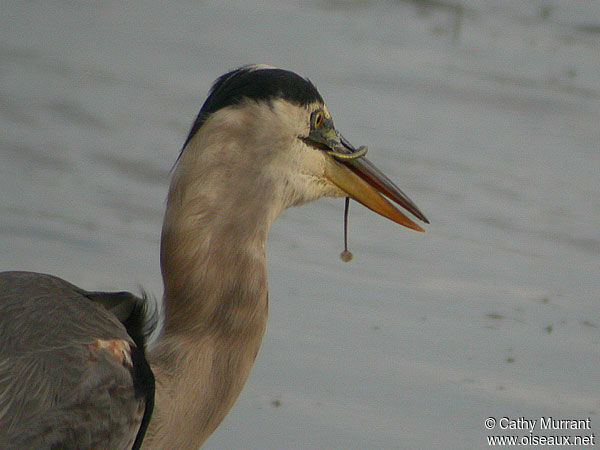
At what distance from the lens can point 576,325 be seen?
13.6 ft

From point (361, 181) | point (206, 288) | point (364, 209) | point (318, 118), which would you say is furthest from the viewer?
point (364, 209)

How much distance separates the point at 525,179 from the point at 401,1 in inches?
127

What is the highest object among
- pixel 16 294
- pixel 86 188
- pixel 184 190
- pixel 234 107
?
pixel 234 107

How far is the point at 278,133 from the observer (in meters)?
2.52

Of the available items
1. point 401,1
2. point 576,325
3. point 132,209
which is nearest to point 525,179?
point 576,325

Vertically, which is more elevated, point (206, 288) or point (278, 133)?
point (278, 133)

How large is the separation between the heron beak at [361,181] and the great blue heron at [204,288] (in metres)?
0.13

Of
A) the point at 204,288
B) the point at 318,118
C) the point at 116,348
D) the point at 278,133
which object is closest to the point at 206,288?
the point at 204,288

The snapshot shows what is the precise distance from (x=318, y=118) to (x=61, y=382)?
901 millimetres

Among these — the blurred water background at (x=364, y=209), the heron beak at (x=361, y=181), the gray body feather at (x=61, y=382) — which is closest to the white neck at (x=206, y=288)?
the gray body feather at (x=61, y=382)

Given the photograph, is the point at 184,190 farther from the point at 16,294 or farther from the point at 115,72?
the point at 115,72

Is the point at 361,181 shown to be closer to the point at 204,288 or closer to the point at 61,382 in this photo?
the point at 204,288

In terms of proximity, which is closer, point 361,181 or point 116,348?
point 116,348

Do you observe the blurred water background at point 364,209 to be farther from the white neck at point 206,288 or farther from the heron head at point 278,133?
the heron head at point 278,133
